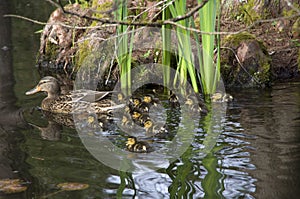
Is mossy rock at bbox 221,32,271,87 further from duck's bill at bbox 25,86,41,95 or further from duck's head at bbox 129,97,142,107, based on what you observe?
duck's bill at bbox 25,86,41,95

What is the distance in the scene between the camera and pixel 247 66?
6750 millimetres

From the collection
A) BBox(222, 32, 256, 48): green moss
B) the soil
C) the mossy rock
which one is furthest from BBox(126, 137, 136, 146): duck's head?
the soil

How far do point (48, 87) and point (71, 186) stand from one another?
2.95 meters

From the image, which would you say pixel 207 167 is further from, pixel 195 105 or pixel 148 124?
pixel 195 105

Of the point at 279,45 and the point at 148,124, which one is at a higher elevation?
the point at 279,45

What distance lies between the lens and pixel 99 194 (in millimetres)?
3566

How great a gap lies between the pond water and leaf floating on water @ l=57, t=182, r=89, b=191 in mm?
42

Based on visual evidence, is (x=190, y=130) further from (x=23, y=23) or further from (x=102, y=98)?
(x=23, y=23)

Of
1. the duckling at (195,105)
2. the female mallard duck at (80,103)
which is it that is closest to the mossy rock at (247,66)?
the duckling at (195,105)

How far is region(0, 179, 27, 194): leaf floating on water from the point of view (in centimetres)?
365

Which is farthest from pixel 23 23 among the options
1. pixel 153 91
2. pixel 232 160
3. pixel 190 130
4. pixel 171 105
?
pixel 232 160

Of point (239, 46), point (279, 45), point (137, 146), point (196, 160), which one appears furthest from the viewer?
point (279, 45)

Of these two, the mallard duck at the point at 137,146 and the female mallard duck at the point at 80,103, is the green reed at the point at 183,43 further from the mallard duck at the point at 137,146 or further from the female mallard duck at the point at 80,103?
the mallard duck at the point at 137,146

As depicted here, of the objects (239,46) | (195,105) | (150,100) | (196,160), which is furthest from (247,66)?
(196,160)
